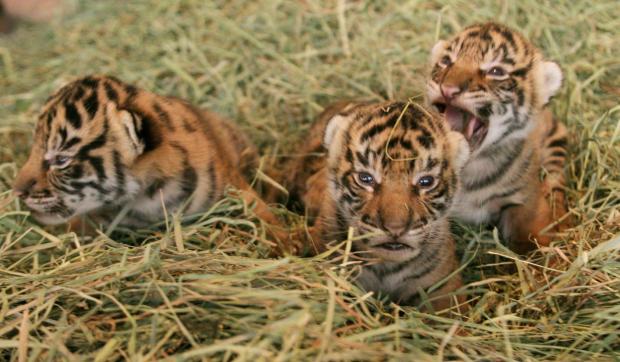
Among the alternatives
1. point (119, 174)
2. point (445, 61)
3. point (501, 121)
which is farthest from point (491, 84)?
point (119, 174)

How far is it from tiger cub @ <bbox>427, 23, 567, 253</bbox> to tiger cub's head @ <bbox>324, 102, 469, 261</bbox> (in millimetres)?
507

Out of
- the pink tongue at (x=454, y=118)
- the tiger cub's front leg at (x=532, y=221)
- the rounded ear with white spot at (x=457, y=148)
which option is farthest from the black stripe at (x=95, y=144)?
the tiger cub's front leg at (x=532, y=221)

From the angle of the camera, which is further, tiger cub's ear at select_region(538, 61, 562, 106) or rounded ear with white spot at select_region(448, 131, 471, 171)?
tiger cub's ear at select_region(538, 61, 562, 106)

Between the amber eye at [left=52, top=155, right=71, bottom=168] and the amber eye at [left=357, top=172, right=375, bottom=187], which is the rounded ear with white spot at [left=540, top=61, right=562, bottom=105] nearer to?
the amber eye at [left=357, top=172, right=375, bottom=187]

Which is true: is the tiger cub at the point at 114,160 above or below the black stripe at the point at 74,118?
below

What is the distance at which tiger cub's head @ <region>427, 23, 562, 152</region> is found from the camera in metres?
3.92

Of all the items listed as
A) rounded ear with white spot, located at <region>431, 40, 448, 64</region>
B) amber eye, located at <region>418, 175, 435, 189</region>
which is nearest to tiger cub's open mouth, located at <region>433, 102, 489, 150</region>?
rounded ear with white spot, located at <region>431, 40, 448, 64</region>

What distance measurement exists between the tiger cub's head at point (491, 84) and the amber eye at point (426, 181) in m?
0.75

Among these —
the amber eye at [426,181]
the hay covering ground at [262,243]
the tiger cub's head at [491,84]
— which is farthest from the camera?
the tiger cub's head at [491,84]

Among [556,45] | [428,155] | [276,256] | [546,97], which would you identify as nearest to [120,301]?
[276,256]

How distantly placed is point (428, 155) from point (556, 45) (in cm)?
240

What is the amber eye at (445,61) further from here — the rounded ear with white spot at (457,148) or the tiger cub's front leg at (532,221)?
the tiger cub's front leg at (532,221)

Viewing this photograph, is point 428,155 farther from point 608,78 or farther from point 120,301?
point 608,78

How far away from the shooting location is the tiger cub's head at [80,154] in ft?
12.1
